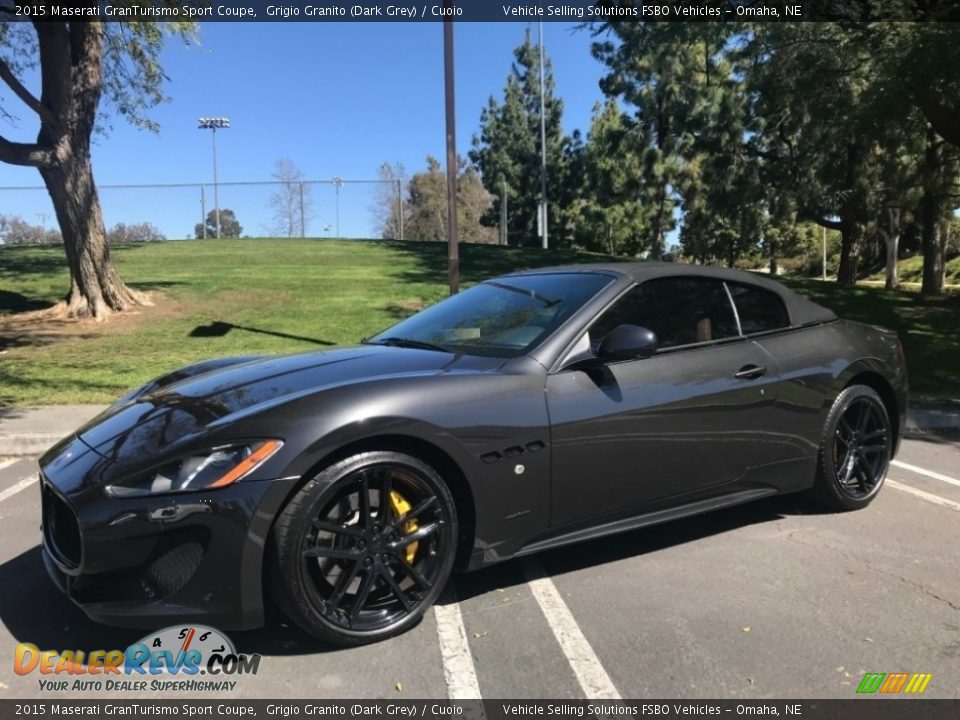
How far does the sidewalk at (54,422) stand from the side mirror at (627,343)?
528cm

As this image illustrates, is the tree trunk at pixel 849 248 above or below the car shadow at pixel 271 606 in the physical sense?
above

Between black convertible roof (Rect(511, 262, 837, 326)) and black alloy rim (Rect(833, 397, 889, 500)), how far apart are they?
595 mm

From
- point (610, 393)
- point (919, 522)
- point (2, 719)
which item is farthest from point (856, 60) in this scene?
point (2, 719)

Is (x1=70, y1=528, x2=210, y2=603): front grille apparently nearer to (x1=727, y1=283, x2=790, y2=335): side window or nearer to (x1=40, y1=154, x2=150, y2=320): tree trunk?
(x1=727, y1=283, x2=790, y2=335): side window

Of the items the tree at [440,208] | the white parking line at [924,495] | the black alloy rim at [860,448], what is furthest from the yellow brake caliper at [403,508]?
the tree at [440,208]

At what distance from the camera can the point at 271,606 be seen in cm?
293

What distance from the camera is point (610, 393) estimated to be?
11.0 feet

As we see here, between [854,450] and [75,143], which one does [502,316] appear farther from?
[75,143]

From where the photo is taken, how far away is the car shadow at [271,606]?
2930mm

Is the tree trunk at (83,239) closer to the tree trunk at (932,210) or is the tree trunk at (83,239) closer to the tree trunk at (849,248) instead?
the tree trunk at (932,210)

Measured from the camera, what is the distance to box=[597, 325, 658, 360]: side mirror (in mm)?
3213

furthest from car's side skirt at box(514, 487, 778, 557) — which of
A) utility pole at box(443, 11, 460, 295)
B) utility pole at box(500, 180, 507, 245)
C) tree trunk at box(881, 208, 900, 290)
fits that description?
utility pole at box(500, 180, 507, 245)

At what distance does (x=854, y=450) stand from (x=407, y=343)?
283 centimetres

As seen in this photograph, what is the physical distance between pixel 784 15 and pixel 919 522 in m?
9.49
